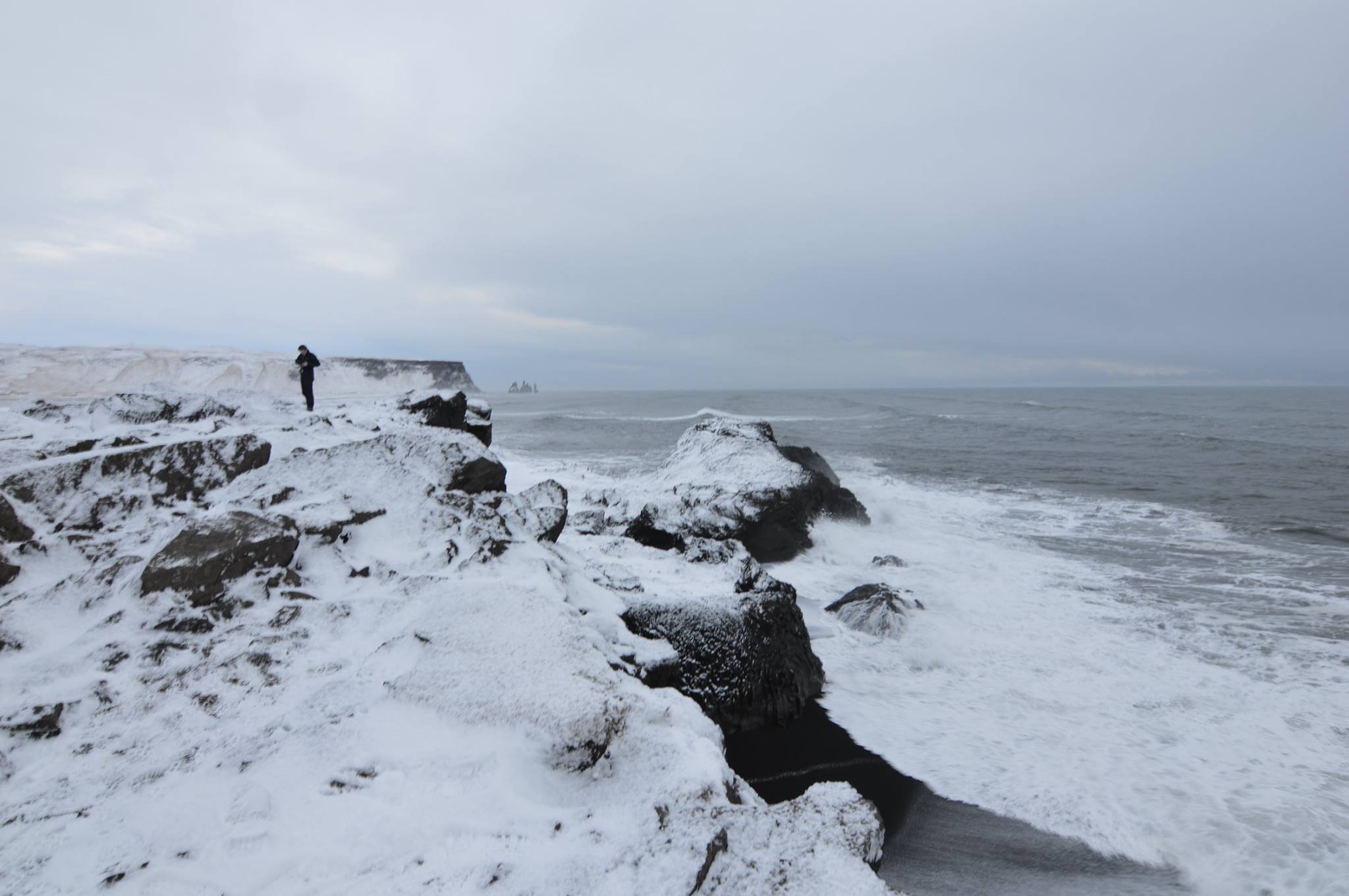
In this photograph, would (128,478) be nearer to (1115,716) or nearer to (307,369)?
(307,369)

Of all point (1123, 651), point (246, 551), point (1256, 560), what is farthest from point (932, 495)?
point (246, 551)

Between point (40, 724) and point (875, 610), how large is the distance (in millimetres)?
6921

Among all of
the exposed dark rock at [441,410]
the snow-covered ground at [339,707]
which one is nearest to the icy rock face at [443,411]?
the exposed dark rock at [441,410]

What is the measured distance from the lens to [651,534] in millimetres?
8961

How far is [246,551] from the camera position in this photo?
471cm

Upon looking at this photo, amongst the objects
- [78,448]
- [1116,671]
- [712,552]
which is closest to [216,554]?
[78,448]

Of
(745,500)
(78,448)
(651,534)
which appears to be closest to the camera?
(78,448)

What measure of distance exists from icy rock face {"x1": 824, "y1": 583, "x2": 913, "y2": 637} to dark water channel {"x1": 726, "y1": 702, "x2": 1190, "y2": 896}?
93.3 inches

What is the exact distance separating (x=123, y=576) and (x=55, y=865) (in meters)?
2.56

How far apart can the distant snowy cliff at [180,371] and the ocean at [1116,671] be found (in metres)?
41.0

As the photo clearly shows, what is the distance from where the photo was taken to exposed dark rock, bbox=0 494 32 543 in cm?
473

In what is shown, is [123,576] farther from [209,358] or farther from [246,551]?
[209,358]

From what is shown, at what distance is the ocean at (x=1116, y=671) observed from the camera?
13.6ft

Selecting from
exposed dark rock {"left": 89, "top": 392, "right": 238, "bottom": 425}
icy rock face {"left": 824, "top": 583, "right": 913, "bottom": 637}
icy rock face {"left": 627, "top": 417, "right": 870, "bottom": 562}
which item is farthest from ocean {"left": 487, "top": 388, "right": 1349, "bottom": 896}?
exposed dark rock {"left": 89, "top": 392, "right": 238, "bottom": 425}
